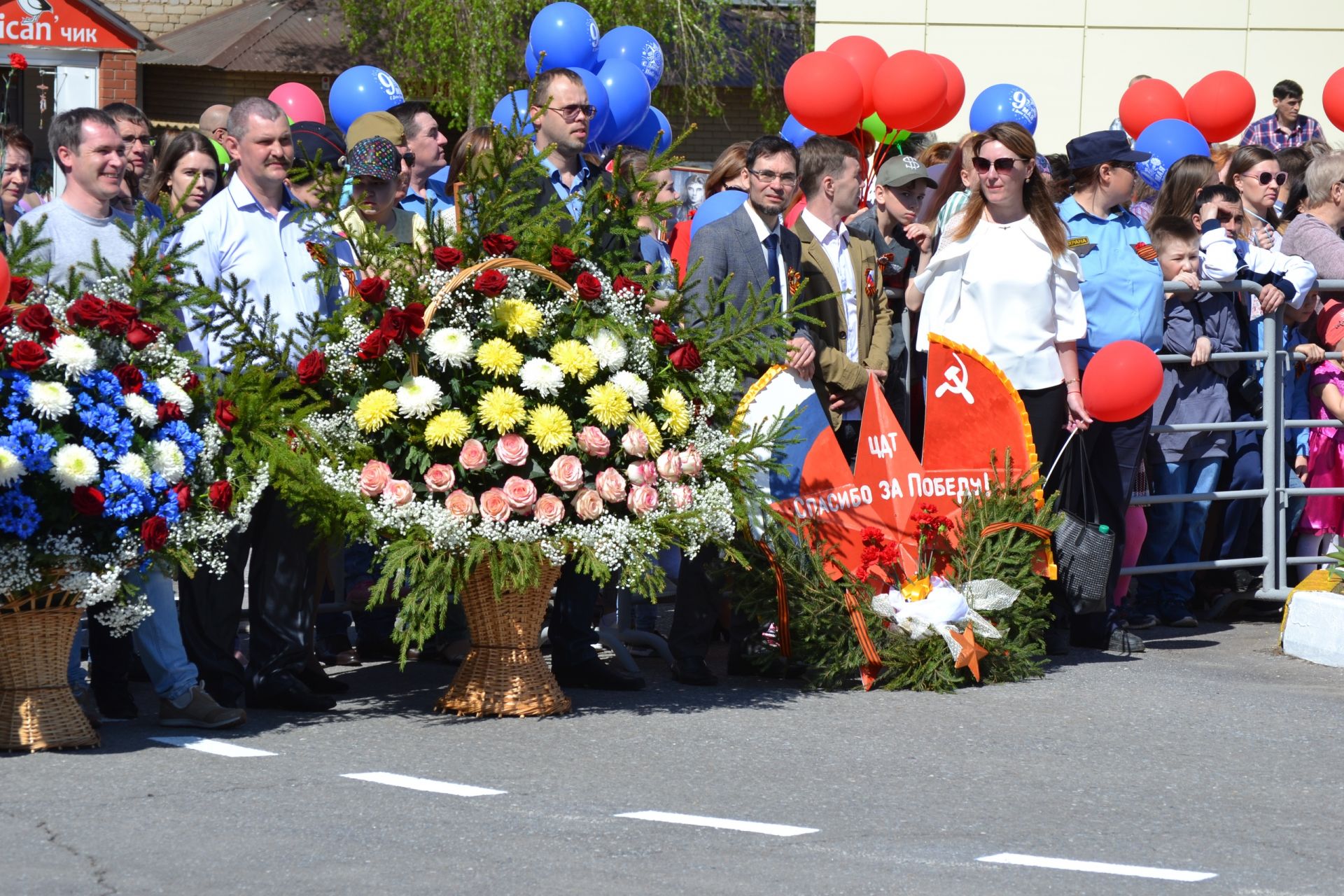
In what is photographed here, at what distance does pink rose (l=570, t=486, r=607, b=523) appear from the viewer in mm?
6297

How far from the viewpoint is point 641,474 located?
6395 mm

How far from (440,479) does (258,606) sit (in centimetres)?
107

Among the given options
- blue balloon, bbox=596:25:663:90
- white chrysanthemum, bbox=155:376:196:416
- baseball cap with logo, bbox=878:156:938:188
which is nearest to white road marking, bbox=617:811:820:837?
white chrysanthemum, bbox=155:376:196:416

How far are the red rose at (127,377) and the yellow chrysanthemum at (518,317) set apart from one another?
1245 mm

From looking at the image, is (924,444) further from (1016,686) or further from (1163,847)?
(1163,847)

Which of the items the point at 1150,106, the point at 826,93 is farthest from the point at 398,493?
the point at 1150,106

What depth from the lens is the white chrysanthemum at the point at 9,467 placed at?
219 inches

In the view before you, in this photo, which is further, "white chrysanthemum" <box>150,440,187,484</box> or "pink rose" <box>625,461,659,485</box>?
"pink rose" <box>625,461,659,485</box>

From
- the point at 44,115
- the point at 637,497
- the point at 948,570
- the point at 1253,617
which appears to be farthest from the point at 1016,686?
the point at 44,115

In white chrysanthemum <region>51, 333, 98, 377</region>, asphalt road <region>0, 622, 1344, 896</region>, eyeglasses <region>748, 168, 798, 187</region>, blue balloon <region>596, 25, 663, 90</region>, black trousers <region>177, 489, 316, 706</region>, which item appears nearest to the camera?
asphalt road <region>0, 622, 1344, 896</region>

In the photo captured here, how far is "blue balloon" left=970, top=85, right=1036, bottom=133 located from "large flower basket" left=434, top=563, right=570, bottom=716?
6.51 metres

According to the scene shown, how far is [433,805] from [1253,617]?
18.2 feet

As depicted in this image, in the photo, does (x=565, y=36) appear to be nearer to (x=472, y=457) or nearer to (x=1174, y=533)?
(x=1174, y=533)

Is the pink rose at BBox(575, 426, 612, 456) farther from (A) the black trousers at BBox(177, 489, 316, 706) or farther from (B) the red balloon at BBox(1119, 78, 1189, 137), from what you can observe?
(B) the red balloon at BBox(1119, 78, 1189, 137)
